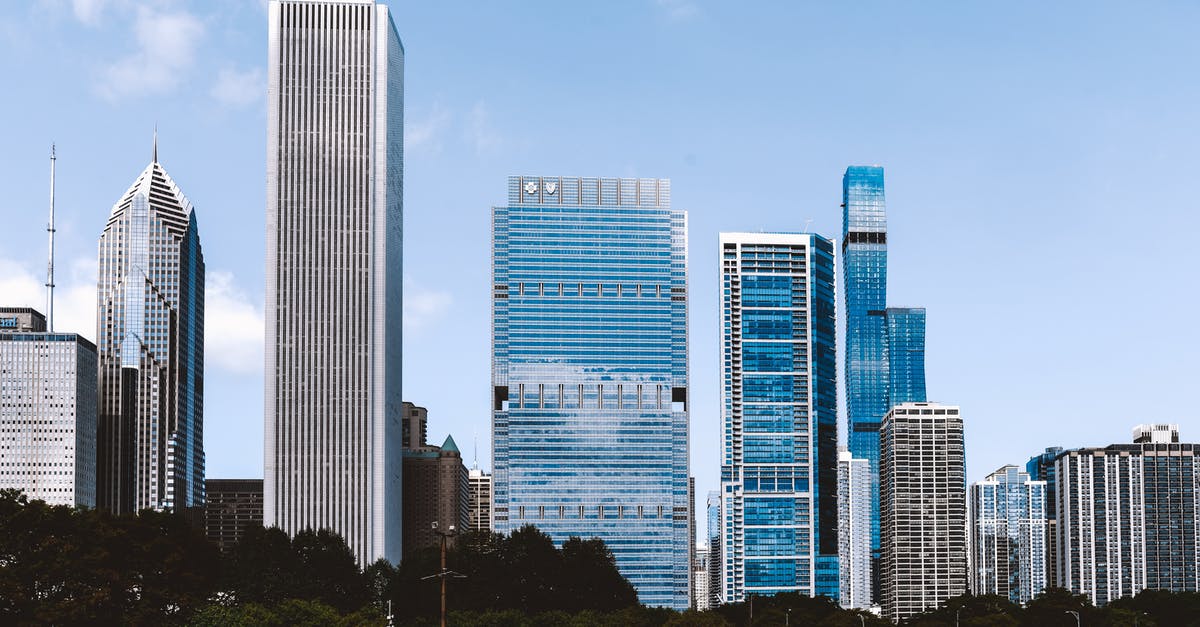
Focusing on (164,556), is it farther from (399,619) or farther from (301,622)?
(399,619)

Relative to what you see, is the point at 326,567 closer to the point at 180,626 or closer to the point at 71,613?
the point at 180,626

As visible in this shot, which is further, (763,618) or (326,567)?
(763,618)

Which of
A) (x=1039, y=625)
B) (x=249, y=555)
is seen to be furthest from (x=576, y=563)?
(x=1039, y=625)

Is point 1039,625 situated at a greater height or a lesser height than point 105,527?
lesser

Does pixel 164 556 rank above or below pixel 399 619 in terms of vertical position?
above

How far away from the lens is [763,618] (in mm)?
170000

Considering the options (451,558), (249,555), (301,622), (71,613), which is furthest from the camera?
(451,558)

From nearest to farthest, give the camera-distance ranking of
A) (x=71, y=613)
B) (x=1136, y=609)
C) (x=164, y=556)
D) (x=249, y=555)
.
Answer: (x=71, y=613), (x=164, y=556), (x=249, y=555), (x=1136, y=609)

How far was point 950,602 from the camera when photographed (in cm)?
18675

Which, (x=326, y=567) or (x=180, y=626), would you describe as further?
(x=326, y=567)

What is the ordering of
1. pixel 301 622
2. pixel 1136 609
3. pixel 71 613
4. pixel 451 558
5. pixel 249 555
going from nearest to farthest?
A: 1. pixel 71 613
2. pixel 301 622
3. pixel 249 555
4. pixel 451 558
5. pixel 1136 609

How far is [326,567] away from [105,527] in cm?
4091

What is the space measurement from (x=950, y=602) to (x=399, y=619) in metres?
68.3


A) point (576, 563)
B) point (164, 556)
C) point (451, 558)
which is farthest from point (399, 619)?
point (164, 556)
